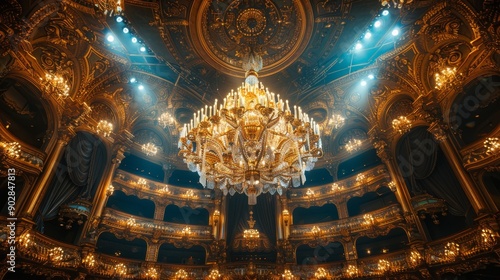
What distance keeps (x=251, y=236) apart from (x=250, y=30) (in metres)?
10.5

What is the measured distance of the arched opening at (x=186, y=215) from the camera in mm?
16250

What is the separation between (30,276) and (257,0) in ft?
49.3

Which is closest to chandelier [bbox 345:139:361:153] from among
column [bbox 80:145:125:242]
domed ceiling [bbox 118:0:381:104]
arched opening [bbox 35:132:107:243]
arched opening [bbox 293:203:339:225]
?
arched opening [bbox 293:203:339:225]

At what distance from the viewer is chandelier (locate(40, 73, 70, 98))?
36.3 feet

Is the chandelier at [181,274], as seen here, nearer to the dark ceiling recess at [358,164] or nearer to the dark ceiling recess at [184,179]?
the dark ceiling recess at [184,179]

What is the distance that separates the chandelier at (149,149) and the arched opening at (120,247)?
481cm

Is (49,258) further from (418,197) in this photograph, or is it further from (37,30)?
(418,197)

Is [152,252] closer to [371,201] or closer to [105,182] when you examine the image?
[105,182]

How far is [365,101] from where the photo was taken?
15258 millimetres

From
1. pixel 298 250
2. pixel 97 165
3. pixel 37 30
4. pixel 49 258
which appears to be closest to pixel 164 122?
pixel 97 165

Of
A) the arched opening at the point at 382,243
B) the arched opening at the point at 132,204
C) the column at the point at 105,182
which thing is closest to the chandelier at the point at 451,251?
the arched opening at the point at 382,243

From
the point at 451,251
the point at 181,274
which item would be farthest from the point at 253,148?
the point at 451,251

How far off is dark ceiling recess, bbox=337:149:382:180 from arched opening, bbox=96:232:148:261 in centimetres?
1252

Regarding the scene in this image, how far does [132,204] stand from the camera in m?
15.9
